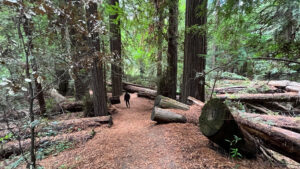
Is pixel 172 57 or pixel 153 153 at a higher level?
pixel 172 57

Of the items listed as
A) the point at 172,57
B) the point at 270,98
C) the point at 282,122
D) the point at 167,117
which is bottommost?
the point at 167,117

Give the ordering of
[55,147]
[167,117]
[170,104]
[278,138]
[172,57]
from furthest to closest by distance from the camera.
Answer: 1. [172,57]
2. [170,104]
3. [167,117]
4. [55,147]
5. [278,138]

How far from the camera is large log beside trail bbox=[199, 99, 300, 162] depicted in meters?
2.21

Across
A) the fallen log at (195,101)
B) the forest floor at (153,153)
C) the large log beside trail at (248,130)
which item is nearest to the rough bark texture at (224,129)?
the large log beside trail at (248,130)

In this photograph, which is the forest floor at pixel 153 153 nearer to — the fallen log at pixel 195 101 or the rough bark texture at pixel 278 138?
the rough bark texture at pixel 278 138

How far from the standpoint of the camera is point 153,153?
3.00m

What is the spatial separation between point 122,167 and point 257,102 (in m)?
5.60

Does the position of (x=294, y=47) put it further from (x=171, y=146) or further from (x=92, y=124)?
(x=92, y=124)

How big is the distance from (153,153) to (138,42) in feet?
17.6

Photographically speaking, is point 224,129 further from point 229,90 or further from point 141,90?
A: point 141,90

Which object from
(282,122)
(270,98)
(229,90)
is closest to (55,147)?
(282,122)

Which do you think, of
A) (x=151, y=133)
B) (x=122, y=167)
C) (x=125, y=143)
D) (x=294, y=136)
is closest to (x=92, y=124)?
(x=125, y=143)

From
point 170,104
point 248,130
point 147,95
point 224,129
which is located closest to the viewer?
point 224,129

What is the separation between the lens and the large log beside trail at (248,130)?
86.8 inches
